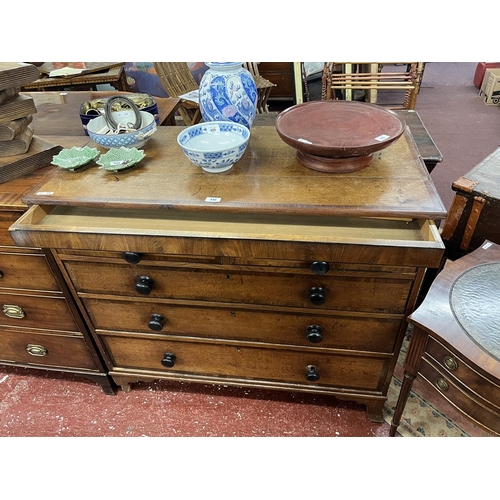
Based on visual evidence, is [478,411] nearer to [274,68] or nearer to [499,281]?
[499,281]

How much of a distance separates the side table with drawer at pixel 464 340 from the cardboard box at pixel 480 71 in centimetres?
380

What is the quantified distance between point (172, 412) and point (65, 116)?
1338 millimetres

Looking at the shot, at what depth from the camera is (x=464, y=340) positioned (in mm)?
934

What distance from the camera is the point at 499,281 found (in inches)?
42.1

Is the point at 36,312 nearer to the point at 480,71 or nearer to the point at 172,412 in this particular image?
the point at 172,412

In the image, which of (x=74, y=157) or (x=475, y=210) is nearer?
(x=74, y=157)

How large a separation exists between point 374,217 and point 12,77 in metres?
1.15

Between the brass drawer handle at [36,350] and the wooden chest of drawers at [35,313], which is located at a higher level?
the wooden chest of drawers at [35,313]

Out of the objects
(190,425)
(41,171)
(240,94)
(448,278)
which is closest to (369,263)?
(448,278)

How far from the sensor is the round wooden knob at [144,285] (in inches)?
45.4

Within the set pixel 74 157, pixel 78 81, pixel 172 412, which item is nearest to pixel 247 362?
pixel 172 412

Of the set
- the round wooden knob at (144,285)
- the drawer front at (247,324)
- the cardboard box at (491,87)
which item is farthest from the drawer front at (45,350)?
the cardboard box at (491,87)

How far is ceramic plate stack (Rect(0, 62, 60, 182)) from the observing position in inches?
46.4

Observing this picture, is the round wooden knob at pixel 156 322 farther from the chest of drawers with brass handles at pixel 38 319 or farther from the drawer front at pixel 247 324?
the chest of drawers with brass handles at pixel 38 319
